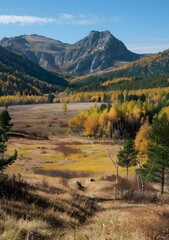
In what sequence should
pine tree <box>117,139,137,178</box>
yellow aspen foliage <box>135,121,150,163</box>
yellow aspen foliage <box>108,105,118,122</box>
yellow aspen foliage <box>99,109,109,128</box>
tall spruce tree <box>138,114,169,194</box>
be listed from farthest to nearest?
yellow aspen foliage <box>108,105,118,122</box> < yellow aspen foliage <box>99,109,109,128</box> < yellow aspen foliage <box>135,121,150,163</box> < pine tree <box>117,139,137,178</box> < tall spruce tree <box>138,114,169,194</box>

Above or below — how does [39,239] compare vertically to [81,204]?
above

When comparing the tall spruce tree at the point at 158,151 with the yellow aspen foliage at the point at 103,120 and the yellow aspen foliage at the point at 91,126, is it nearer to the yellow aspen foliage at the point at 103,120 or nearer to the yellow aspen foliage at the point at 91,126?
the yellow aspen foliage at the point at 103,120

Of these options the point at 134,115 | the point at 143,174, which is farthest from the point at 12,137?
the point at 143,174

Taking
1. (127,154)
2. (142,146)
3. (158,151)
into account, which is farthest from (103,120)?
(158,151)

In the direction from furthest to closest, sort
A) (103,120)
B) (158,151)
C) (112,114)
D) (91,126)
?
1. (112,114)
2. (103,120)
3. (91,126)
4. (158,151)

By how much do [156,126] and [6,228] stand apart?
53.7m

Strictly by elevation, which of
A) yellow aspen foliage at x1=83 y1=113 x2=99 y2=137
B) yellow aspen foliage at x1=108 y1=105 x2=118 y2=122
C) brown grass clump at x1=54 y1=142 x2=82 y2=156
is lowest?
brown grass clump at x1=54 y1=142 x2=82 y2=156

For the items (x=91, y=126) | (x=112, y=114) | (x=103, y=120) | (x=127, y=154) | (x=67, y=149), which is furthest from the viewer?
(x=112, y=114)

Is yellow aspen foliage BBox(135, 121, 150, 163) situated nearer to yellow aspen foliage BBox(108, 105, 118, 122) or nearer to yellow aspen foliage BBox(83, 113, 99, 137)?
yellow aspen foliage BBox(83, 113, 99, 137)

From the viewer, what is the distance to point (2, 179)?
12.1m

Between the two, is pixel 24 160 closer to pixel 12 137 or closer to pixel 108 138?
pixel 12 137

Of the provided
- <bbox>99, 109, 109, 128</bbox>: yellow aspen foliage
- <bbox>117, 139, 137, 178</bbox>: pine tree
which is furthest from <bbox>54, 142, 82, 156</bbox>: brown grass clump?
<bbox>117, 139, 137, 178</bbox>: pine tree

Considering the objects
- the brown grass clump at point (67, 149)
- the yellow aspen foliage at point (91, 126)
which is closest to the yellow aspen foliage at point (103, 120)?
the yellow aspen foliage at point (91, 126)

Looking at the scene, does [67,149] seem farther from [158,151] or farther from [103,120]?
[158,151]
